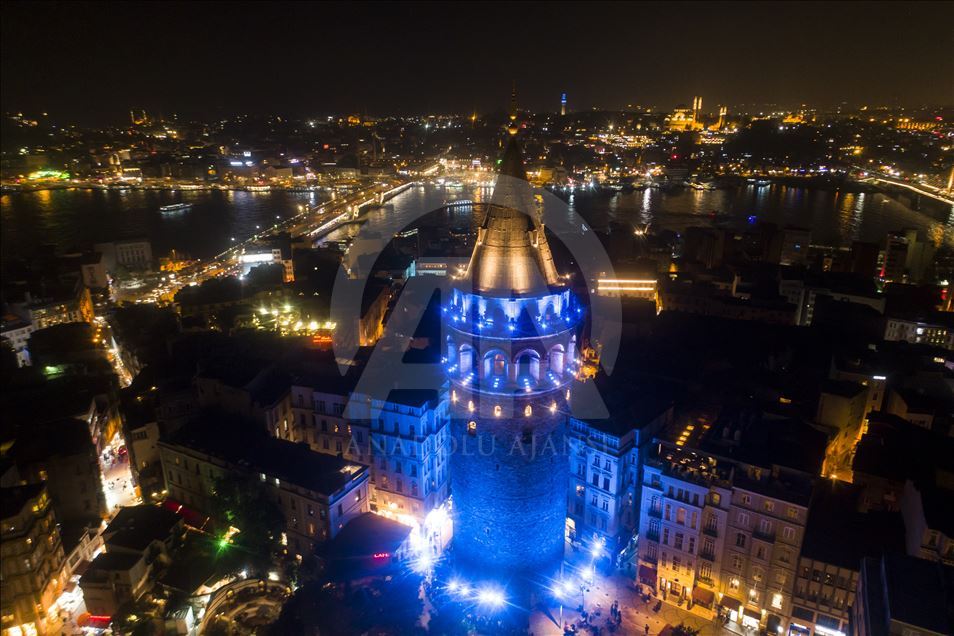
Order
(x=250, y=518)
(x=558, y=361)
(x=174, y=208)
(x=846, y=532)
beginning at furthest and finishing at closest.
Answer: (x=174, y=208)
(x=250, y=518)
(x=846, y=532)
(x=558, y=361)

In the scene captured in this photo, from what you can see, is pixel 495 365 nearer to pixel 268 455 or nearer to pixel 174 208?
pixel 268 455

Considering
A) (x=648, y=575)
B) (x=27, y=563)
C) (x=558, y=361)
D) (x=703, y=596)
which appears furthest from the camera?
(x=648, y=575)

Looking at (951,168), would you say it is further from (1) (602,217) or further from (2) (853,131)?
(1) (602,217)

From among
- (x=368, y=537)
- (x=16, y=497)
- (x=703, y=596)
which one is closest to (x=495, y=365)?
(x=368, y=537)

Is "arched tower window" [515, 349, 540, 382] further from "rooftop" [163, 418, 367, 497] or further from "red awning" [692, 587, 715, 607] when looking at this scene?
"red awning" [692, 587, 715, 607]

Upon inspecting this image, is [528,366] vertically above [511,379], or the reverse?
[528,366]

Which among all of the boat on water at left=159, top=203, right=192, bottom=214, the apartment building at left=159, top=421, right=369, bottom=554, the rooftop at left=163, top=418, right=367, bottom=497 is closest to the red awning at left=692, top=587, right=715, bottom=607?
the apartment building at left=159, top=421, right=369, bottom=554
